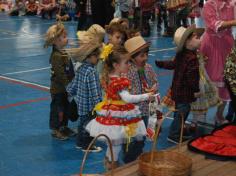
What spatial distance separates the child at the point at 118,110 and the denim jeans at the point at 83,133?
2.73 ft

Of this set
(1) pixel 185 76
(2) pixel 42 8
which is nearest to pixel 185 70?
(1) pixel 185 76

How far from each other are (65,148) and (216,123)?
192 cm

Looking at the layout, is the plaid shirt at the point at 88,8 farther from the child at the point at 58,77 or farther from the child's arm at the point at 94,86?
the child's arm at the point at 94,86

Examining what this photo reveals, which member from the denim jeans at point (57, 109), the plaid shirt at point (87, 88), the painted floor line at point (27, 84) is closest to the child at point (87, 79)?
the plaid shirt at point (87, 88)

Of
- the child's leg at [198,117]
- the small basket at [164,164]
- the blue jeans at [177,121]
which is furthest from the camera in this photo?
the child's leg at [198,117]

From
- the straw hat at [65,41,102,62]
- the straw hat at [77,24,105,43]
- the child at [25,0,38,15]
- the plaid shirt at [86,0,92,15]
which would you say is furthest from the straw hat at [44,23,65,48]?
the child at [25,0,38,15]

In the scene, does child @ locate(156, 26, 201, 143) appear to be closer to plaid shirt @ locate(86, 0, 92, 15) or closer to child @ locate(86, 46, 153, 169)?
child @ locate(86, 46, 153, 169)

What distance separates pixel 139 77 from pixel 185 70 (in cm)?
76

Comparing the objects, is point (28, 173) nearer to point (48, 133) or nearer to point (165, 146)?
point (48, 133)

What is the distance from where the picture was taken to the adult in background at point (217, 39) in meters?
5.44

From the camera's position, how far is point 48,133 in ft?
18.2

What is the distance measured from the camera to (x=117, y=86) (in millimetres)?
3926

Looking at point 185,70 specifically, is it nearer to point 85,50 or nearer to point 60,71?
point 85,50

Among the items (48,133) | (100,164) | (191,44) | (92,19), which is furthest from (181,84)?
(92,19)
